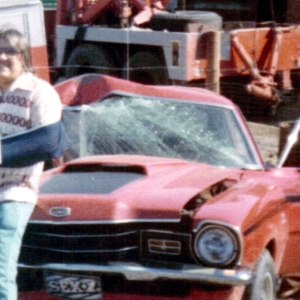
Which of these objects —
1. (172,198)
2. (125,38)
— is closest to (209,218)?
(172,198)

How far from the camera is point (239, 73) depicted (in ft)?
37.1

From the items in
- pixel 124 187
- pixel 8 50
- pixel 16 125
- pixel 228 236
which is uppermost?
pixel 8 50

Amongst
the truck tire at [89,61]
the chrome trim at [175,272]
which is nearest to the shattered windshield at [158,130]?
the chrome trim at [175,272]

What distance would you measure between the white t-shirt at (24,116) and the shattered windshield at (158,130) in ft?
4.56

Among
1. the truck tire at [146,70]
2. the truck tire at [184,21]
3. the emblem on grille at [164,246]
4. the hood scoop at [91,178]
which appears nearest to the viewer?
the emblem on grille at [164,246]

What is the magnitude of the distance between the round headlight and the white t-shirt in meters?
0.79

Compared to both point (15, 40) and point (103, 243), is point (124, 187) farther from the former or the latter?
point (15, 40)

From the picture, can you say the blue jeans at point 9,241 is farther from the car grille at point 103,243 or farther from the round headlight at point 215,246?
the round headlight at point 215,246

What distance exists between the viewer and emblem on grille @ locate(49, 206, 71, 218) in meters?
4.18

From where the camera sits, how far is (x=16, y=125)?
3879 millimetres

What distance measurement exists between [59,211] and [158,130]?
1.22 metres

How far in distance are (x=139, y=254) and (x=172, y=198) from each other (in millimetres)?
320

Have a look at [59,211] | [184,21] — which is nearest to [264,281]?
[59,211]

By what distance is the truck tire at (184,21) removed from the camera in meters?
11.2
